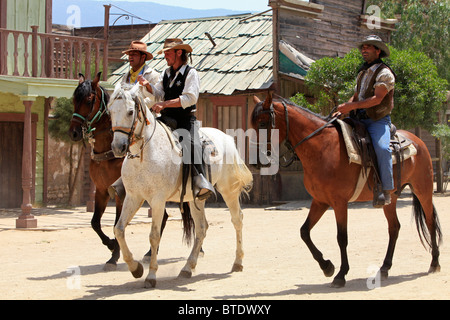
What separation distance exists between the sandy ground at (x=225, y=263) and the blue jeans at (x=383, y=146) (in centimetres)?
113

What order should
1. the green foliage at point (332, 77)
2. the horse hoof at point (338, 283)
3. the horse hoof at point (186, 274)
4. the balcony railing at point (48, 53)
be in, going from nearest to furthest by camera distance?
the horse hoof at point (338, 283)
the horse hoof at point (186, 274)
the balcony railing at point (48, 53)
the green foliage at point (332, 77)

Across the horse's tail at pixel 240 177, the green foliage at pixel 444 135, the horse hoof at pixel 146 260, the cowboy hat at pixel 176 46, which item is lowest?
the horse hoof at pixel 146 260

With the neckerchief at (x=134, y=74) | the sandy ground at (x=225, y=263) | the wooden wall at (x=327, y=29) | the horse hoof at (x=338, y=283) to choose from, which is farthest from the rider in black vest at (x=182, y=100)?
the wooden wall at (x=327, y=29)

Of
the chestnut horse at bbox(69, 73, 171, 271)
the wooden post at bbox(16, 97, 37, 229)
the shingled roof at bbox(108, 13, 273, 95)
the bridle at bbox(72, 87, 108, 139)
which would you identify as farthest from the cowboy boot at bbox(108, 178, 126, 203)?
the shingled roof at bbox(108, 13, 273, 95)

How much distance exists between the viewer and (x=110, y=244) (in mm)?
9156

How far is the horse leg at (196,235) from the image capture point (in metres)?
8.13

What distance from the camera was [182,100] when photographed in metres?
7.84

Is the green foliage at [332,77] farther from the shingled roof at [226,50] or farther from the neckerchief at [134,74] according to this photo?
the neckerchief at [134,74]

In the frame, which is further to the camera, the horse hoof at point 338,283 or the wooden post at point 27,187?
the wooden post at point 27,187

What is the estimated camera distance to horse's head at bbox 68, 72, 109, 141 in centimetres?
877

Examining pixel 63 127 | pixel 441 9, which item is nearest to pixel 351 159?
pixel 63 127

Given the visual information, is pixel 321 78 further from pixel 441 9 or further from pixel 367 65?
pixel 441 9

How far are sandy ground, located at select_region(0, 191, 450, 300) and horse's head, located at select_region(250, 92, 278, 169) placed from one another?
1.38 metres
